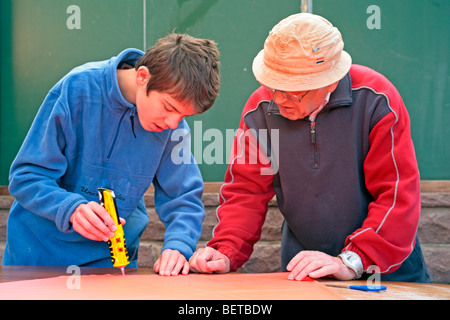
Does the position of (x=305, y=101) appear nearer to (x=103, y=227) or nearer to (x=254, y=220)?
(x=254, y=220)

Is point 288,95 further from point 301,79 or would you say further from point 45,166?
point 45,166

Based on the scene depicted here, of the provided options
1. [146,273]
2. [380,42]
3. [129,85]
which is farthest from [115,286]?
[380,42]

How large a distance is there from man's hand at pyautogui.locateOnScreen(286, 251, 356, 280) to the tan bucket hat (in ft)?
1.63

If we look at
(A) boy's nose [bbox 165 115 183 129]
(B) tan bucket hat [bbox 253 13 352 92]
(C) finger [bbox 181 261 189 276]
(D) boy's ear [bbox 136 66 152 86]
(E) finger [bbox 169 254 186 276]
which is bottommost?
(C) finger [bbox 181 261 189 276]

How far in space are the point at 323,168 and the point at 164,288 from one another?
72 cm

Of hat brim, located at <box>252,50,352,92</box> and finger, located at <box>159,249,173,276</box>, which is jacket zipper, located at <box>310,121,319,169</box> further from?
finger, located at <box>159,249,173,276</box>

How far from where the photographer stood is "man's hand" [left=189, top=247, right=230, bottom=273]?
67.1 inches

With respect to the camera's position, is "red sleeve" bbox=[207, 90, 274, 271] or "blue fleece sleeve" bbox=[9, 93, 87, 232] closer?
"blue fleece sleeve" bbox=[9, 93, 87, 232]

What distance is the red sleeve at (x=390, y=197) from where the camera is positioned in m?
1.60

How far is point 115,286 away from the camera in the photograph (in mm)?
1334

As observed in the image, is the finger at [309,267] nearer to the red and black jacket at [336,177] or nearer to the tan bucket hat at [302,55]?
the red and black jacket at [336,177]

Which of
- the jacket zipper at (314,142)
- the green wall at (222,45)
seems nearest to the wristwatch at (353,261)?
the jacket zipper at (314,142)

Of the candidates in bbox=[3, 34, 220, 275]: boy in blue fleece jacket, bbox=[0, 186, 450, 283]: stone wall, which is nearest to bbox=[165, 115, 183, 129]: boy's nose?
bbox=[3, 34, 220, 275]: boy in blue fleece jacket

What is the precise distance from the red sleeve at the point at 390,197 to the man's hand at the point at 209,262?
1.29 ft
